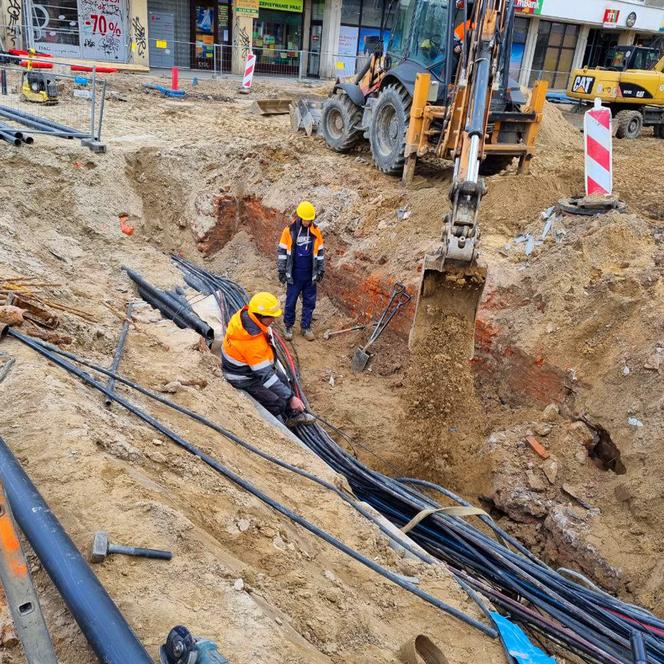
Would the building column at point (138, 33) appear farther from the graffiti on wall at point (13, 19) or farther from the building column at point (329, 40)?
the building column at point (329, 40)

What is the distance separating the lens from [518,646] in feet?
12.1

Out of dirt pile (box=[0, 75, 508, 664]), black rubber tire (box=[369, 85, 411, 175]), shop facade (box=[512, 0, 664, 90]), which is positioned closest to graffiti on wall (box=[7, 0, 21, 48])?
black rubber tire (box=[369, 85, 411, 175])

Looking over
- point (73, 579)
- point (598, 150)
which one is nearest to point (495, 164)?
point (598, 150)

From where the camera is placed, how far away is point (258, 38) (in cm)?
2484

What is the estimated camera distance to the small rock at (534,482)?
19.0 feet

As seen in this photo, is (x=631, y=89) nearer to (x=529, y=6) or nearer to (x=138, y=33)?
(x=529, y=6)

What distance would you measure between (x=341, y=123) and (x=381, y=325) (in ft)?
18.4

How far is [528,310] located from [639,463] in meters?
2.17

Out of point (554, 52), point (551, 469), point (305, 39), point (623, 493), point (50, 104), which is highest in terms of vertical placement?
point (554, 52)

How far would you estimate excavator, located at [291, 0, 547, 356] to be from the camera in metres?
5.47

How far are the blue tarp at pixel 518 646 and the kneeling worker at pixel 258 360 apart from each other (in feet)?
9.31

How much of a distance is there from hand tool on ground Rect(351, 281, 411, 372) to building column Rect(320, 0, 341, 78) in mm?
20625

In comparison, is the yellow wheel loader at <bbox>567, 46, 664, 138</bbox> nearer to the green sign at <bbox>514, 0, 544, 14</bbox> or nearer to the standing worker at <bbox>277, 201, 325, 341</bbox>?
the green sign at <bbox>514, 0, 544, 14</bbox>

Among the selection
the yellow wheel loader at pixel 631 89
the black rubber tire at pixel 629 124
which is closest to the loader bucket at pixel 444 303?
the black rubber tire at pixel 629 124
